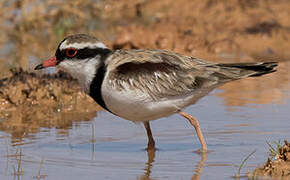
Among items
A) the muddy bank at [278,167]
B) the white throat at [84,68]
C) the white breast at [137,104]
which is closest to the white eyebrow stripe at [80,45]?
the white throat at [84,68]

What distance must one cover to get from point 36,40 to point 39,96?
4790 millimetres

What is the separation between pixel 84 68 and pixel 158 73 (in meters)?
0.79

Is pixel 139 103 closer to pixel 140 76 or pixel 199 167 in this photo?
pixel 140 76

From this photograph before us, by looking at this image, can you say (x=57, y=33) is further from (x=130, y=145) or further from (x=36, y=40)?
(x=130, y=145)

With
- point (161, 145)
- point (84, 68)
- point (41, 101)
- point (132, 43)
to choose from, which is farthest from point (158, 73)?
point (132, 43)

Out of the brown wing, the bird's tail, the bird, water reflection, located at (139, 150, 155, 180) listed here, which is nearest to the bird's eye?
the bird

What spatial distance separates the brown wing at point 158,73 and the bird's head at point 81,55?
149 millimetres

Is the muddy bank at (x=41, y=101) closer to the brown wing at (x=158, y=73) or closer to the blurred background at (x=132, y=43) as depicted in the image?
the blurred background at (x=132, y=43)

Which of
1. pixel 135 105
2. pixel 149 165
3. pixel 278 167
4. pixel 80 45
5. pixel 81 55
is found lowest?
pixel 149 165

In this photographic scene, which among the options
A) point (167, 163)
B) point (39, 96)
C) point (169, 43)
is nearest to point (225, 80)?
point (167, 163)

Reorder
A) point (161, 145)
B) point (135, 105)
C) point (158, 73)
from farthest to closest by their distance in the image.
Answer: point (161, 145), point (158, 73), point (135, 105)

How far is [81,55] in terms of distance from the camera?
6973 mm

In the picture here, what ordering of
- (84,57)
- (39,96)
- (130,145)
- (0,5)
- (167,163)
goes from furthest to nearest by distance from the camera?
(0,5) < (39,96) < (130,145) < (84,57) < (167,163)

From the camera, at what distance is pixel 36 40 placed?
46.3 ft
